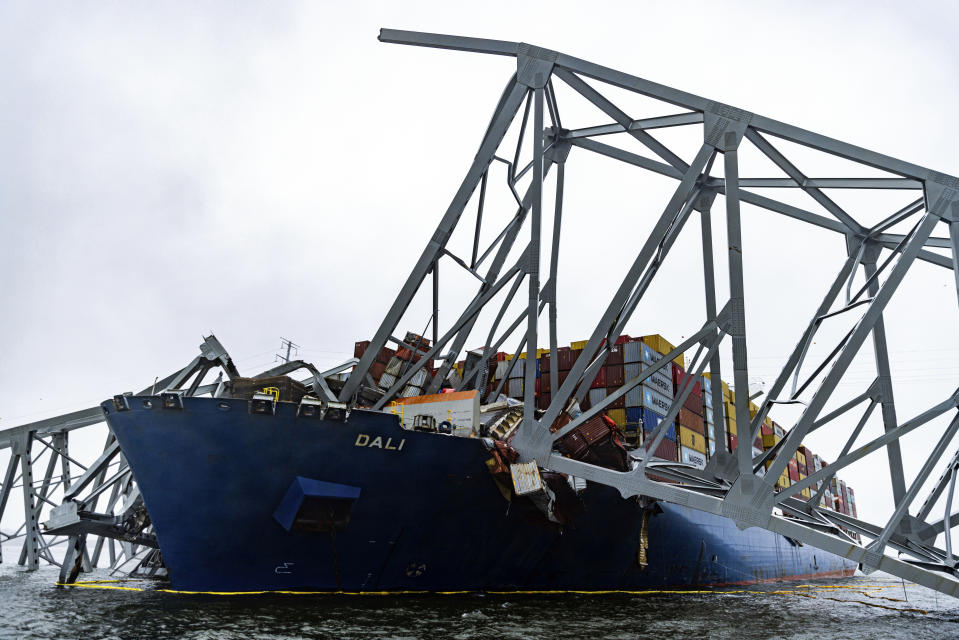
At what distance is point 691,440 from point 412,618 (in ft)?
84.9

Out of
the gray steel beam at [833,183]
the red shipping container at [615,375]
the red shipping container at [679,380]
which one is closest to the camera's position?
the gray steel beam at [833,183]

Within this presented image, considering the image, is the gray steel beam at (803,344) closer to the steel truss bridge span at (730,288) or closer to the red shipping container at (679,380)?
the steel truss bridge span at (730,288)

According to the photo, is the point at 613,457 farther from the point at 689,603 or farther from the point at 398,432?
the point at 398,432

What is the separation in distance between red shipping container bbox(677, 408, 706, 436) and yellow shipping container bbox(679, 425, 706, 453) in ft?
0.87

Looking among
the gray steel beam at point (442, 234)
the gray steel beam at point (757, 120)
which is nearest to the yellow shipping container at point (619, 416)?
the gray steel beam at point (442, 234)

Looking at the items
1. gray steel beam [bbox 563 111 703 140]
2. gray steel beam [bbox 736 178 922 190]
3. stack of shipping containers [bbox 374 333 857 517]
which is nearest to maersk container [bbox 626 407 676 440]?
stack of shipping containers [bbox 374 333 857 517]

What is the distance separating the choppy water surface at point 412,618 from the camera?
12.5 metres

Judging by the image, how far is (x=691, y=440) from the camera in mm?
36625

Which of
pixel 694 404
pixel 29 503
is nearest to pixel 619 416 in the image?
pixel 694 404

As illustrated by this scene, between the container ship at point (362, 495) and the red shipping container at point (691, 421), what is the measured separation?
11899 mm

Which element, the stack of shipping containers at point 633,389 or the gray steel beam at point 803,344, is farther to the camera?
the stack of shipping containers at point 633,389

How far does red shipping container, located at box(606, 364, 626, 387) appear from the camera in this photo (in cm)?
3419

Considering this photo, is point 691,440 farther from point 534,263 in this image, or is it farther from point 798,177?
point 534,263

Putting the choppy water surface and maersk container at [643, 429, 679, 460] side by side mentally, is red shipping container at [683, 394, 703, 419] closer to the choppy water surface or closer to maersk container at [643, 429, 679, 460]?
maersk container at [643, 429, 679, 460]
